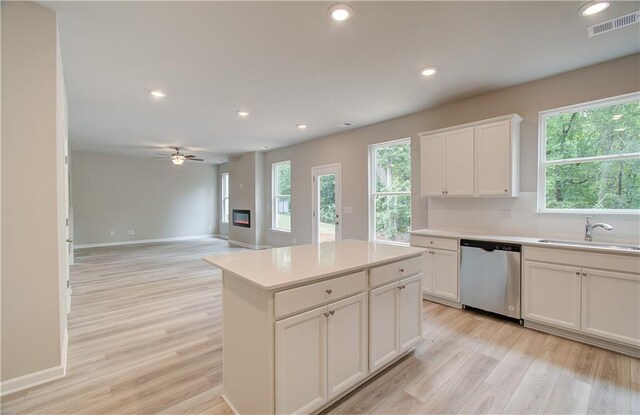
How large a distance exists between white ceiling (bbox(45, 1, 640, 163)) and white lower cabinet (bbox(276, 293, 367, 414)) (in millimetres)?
2063

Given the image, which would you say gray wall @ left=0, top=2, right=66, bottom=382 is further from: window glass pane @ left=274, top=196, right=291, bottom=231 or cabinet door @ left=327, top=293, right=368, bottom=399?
window glass pane @ left=274, top=196, right=291, bottom=231

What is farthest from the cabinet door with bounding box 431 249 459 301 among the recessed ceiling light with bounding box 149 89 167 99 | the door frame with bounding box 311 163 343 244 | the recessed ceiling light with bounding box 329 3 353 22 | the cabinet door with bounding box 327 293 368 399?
the recessed ceiling light with bounding box 149 89 167 99

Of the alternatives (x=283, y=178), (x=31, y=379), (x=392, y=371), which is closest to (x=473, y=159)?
(x=392, y=371)

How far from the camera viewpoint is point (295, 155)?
6977 millimetres

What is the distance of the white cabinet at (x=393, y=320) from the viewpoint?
2.08 metres

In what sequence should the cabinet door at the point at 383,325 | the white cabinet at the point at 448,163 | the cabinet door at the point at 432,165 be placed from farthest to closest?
the cabinet door at the point at 432,165 < the white cabinet at the point at 448,163 < the cabinet door at the point at 383,325

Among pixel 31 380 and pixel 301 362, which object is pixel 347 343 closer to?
pixel 301 362

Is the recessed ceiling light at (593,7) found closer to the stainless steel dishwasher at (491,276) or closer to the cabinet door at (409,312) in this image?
the stainless steel dishwasher at (491,276)

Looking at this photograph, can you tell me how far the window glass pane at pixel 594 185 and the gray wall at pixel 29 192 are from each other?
4685 mm

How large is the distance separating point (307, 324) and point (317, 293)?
181mm

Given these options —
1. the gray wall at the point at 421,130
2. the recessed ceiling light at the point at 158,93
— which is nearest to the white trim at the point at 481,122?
the gray wall at the point at 421,130

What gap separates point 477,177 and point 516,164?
1.37ft

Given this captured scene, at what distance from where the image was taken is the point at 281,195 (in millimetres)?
7633

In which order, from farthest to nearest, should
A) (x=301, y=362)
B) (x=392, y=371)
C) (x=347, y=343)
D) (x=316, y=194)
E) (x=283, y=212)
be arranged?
(x=283, y=212) → (x=316, y=194) → (x=392, y=371) → (x=347, y=343) → (x=301, y=362)
